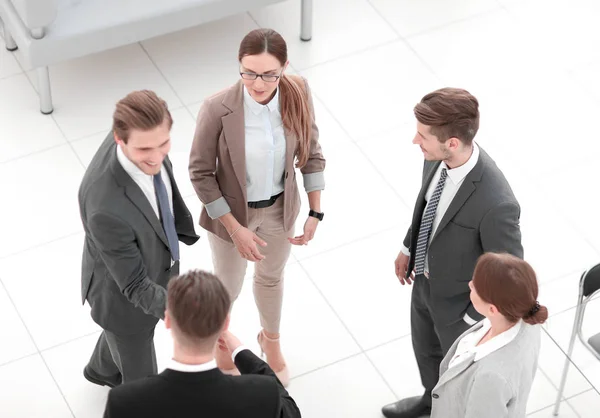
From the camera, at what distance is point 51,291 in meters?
4.37

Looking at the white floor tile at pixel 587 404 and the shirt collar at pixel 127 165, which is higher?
the shirt collar at pixel 127 165

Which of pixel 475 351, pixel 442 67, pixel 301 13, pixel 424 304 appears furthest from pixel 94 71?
pixel 475 351

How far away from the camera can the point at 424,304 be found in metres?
3.56

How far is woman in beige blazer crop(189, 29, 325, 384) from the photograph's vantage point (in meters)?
3.27

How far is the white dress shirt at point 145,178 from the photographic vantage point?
301 centimetres

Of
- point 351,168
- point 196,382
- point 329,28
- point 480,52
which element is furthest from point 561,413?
point 329,28

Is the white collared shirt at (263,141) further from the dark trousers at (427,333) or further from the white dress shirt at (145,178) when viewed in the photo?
the dark trousers at (427,333)

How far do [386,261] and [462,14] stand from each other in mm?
1996

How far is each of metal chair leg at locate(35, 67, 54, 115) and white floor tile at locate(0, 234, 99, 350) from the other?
2.92 ft

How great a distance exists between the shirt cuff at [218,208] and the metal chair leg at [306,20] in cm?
232

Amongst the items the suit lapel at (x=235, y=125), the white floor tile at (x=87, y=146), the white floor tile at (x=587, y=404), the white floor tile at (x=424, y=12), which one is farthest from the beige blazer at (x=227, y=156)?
the white floor tile at (x=424, y=12)

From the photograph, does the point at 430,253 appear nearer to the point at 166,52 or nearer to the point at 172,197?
the point at 172,197

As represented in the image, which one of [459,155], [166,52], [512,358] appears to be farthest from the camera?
[166,52]

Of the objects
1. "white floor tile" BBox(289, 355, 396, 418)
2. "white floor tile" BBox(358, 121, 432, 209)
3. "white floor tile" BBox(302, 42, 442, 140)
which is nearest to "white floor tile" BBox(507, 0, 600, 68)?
"white floor tile" BBox(302, 42, 442, 140)
